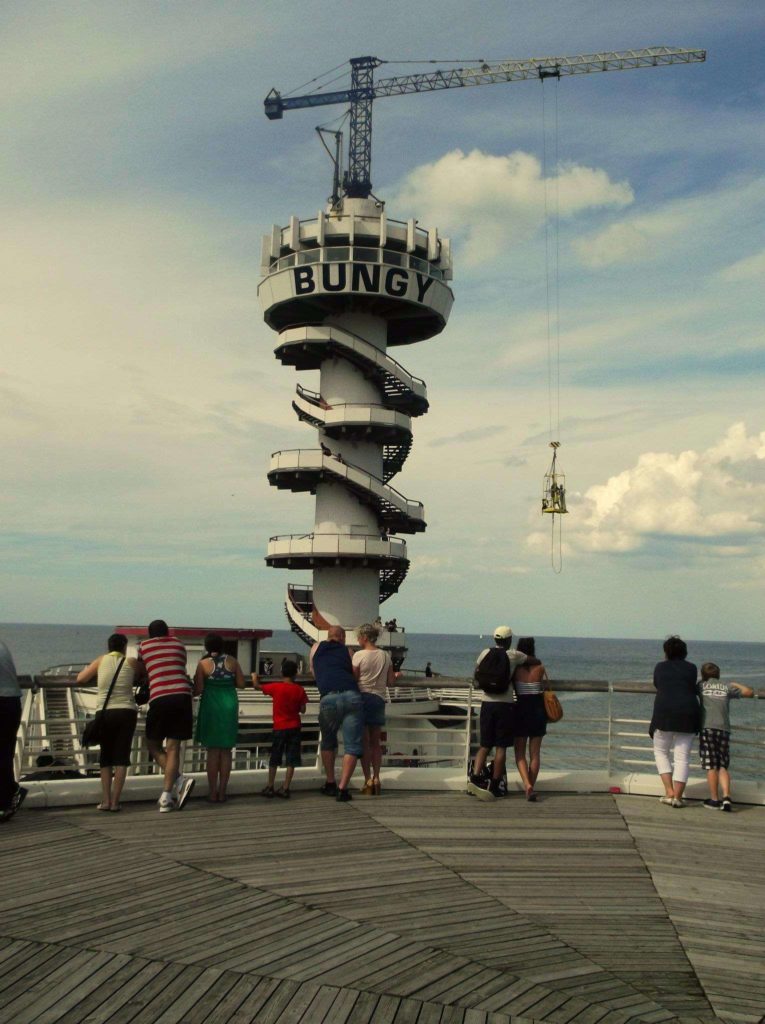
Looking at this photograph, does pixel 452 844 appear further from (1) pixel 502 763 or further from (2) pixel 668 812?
(2) pixel 668 812

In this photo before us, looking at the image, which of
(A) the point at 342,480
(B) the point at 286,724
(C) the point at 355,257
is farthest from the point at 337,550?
(B) the point at 286,724

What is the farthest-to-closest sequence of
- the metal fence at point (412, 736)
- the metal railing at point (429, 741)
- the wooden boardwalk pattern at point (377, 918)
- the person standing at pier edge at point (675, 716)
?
the metal fence at point (412, 736) → the metal railing at point (429, 741) → the person standing at pier edge at point (675, 716) → the wooden boardwalk pattern at point (377, 918)

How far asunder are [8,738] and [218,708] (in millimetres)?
2240

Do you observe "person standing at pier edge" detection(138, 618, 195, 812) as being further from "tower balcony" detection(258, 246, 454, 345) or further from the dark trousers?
"tower balcony" detection(258, 246, 454, 345)

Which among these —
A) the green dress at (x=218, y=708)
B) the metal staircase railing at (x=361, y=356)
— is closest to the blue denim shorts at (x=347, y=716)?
the green dress at (x=218, y=708)

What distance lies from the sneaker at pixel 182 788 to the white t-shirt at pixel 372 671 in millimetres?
2153

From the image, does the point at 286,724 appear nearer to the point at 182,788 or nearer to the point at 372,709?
the point at 372,709

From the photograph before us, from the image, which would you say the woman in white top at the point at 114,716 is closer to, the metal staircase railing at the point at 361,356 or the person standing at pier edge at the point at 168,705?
the person standing at pier edge at the point at 168,705

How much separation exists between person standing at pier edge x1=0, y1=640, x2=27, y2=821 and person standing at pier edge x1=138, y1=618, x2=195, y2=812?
1.29 meters

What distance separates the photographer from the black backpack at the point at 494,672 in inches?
418

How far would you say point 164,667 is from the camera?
997 cm

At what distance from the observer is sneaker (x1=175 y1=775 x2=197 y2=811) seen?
991 cm

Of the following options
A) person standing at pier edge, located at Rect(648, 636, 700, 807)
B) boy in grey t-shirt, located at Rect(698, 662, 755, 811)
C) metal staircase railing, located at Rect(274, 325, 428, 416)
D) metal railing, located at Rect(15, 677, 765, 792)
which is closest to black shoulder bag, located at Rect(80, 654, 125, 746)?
metal railing, located at Rect(15, 677, 765, 792)

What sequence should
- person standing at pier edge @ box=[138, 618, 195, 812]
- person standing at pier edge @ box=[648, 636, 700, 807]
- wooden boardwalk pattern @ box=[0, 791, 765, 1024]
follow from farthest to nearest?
1. person standing at pier edge @ box=[648, 636, 700, 807]
2. person standing at pier edge @ box=[138, 618, 195, 812]
3. wooden boardwalk pattern @ box=[0, 791, 765, 1024]
